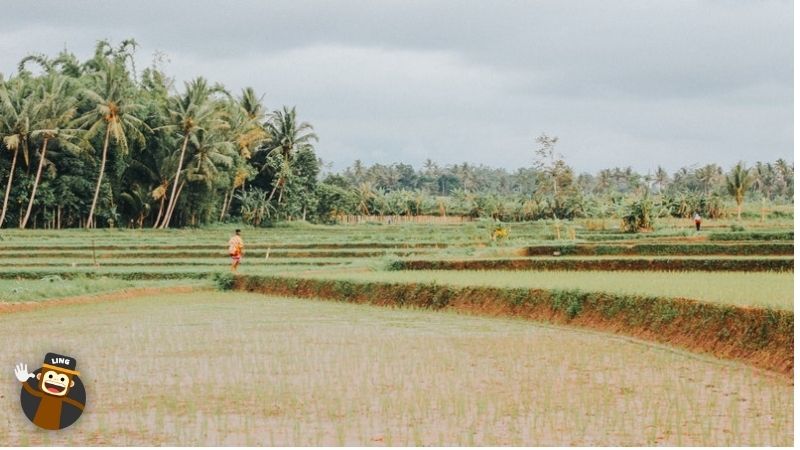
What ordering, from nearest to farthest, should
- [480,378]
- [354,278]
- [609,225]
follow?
[480,378] → [354,278] → [609,225]

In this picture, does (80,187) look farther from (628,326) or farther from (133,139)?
(628,326)

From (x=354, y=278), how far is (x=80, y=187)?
26.3 metres

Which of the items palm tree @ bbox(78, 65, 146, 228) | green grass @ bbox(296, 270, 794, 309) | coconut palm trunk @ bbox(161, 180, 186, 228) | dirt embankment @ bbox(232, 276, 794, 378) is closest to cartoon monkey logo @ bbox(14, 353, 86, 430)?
dirt embankment @ bbox(232, 276, 794, 378)

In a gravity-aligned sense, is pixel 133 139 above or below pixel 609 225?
above

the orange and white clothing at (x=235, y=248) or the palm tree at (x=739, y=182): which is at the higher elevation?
the palm tree at (x=739, y=182)

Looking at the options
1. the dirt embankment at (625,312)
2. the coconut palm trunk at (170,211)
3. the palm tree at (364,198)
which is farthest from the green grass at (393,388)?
the palm tree at (364,198)

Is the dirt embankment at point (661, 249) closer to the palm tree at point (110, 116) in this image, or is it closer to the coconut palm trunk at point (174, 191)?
the palm tree at point (110, 116)

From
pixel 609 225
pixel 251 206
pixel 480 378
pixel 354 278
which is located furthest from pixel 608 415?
pixel 251 206

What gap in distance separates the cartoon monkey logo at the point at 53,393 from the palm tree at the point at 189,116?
33.2 m

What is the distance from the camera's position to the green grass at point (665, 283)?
858 centimetres

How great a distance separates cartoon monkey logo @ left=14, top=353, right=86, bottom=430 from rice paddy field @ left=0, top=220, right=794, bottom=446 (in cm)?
12

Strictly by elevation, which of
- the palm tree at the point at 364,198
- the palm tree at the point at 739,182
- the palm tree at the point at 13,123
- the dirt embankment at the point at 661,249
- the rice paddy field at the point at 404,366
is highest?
the palm tree at the point at 13,123

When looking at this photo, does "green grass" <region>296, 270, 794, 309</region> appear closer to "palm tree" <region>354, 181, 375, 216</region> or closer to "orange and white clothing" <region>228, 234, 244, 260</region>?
"orange and white clothing" <region>228, 234, 244, 260</region>

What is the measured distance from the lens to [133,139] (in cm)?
3788
